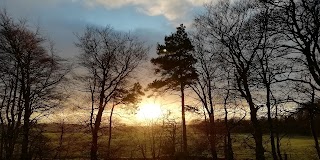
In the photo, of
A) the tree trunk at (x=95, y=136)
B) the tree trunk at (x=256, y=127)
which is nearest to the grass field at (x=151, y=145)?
the tree trunk at (x=95, y=136)

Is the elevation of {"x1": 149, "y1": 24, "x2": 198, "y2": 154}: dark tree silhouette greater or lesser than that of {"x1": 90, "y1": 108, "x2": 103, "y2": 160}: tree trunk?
greater

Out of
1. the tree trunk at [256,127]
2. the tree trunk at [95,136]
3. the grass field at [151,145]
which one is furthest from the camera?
the grass field at [151,145]

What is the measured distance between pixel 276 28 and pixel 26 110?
50.0ft

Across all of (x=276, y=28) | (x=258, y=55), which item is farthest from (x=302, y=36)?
(x=258, y=55)

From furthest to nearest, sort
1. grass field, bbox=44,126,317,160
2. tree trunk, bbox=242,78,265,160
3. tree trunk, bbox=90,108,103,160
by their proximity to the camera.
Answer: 1. grass field, bbox=44,126,317,160
2. tree trunk, bbox=90,108,103,160
3. tree trunk, bbox=242,78,265,160

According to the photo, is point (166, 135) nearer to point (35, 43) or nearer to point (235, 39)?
point (235, 39)

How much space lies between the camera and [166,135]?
36.6 meters

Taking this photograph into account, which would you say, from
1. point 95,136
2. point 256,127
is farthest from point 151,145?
point 256,127

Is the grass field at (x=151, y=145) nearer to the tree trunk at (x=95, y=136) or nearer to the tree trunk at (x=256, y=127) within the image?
the tree trunk at (x=95, y=136)

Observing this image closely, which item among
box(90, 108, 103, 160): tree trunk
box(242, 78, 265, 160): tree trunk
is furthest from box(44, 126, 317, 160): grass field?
box(242, 78, 265, 160): tree trunk

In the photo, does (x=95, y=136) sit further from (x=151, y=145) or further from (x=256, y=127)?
(x=256, y=127)

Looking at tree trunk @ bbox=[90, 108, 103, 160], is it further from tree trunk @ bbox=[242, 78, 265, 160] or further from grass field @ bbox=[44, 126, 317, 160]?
tree trunk @ bbox=[242, 78, 265, 160]

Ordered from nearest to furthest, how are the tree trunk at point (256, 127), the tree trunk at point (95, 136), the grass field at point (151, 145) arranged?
1. the tree trunk at point (256, 127)
2. the tree trunk at point (95, 136)
3. the grass field at point (151, 145)

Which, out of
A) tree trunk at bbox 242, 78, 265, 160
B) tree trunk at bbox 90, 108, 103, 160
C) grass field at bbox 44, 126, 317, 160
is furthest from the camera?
grass field at bbox 44, 126, 317, 160
